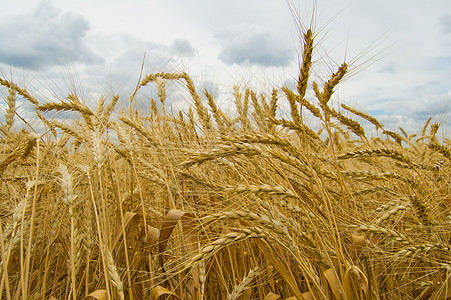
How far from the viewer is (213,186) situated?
1.45m

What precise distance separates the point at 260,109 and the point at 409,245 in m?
1.42

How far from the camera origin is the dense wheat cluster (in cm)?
119

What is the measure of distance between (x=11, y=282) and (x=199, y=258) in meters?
1.27

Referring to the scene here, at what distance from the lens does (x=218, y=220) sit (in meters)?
1.20

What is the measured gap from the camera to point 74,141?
242 cm

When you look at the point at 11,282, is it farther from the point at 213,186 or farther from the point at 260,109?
the point at 260,109

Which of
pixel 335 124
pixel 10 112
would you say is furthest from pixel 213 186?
pixel 10 112

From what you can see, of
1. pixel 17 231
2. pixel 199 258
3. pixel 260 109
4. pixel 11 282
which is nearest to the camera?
pixel 199 258

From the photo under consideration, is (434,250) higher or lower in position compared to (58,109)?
lower

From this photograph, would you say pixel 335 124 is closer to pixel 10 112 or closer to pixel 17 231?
pixel 17 231

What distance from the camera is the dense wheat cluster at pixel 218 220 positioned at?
1.19 meters

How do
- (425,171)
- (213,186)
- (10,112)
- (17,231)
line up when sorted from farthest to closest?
1. (10,112)
2. (425,171)
3. (213,186)
4. (17,231)

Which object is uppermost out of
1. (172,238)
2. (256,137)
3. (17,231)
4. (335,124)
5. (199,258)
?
(335,124)

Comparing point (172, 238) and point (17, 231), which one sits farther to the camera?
point (172, 238)
